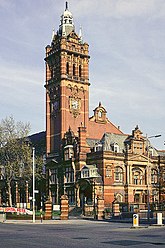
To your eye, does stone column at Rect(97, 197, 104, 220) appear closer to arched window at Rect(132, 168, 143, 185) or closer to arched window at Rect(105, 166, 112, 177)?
arched window at Rect(105, 166, 112, 177)

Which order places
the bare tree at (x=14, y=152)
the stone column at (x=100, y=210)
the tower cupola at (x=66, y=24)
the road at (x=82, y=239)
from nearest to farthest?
the road at (x=82, y=239), the stone column at (x=100, y=210), the bare tree at (x=14, y=152), the tower cupola at (x=66, y=24)

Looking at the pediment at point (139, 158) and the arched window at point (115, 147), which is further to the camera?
the arched window at point (115, 147)

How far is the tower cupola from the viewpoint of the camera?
9156 cm

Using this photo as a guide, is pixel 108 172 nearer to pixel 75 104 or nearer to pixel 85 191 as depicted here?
pixel 85 191

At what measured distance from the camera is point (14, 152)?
75.8 m

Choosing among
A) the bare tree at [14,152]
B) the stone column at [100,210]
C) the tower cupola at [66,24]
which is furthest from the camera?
the tower cupola at [66,24]

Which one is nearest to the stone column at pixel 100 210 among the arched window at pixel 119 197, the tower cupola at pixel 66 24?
the arched window at pixel 119 197

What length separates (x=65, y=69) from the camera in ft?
285

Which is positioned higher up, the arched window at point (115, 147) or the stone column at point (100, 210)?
the arched window at point (115, 147)

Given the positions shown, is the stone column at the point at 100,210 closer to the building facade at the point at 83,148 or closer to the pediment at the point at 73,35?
the building facade at the point at 83,148

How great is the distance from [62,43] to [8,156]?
2561 centimetres

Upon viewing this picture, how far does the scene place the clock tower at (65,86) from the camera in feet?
282

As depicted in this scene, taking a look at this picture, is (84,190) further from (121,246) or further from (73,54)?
(121,246)

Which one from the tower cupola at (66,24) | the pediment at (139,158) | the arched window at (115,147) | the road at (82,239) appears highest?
the tower cupola at (66,24)
